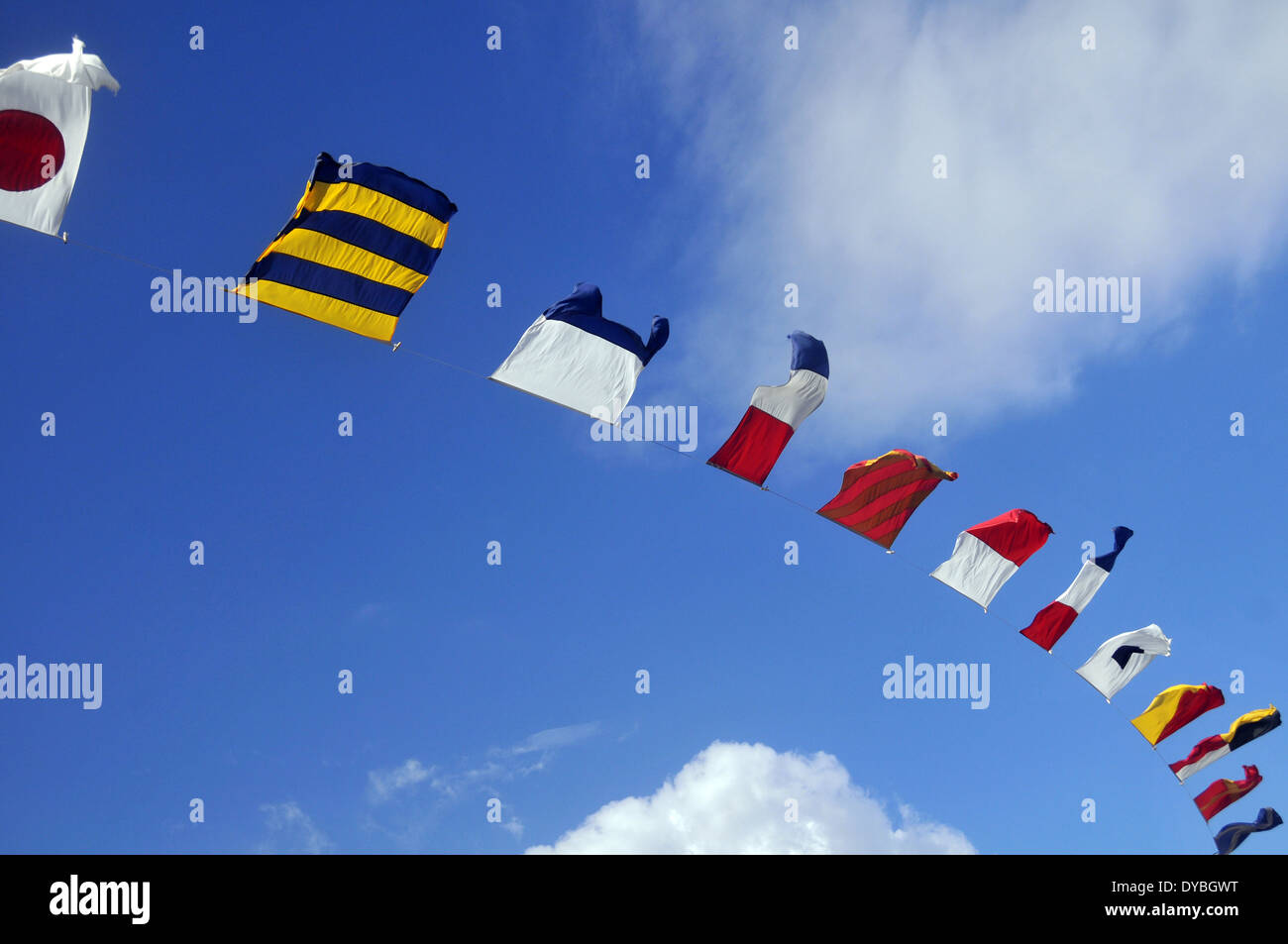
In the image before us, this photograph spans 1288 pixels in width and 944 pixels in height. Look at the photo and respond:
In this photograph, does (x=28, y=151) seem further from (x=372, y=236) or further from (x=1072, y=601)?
(x=1072, y=601)

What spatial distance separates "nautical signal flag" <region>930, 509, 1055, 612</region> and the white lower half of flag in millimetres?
20024

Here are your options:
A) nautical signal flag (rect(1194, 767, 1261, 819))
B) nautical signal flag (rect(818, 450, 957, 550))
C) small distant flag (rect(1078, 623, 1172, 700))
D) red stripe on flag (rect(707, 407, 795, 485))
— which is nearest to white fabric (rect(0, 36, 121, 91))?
red stripe on flag (rect(707, 407, 795, 485))

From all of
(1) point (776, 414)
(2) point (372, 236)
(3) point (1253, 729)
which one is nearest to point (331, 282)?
(2) point (372, 236)

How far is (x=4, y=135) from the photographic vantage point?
14844 mm

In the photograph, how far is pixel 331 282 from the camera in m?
16.2

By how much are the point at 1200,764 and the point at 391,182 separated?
26.8 m

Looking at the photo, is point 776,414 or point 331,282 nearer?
point 331,282

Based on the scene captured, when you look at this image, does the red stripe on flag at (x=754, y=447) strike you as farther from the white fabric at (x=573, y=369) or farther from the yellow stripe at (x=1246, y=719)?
the yellow stripe at (x=1246, y=719)

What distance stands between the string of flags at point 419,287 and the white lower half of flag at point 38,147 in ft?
0.06

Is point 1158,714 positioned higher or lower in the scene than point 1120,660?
lower

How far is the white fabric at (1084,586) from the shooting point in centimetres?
2209

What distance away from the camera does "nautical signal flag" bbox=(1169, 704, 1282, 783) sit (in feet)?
80.9

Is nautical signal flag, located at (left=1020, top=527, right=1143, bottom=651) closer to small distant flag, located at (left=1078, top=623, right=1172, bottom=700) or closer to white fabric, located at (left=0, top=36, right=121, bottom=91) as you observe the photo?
small distant flag, located at (left=1078, top=623, right=1172, bottom=700)
